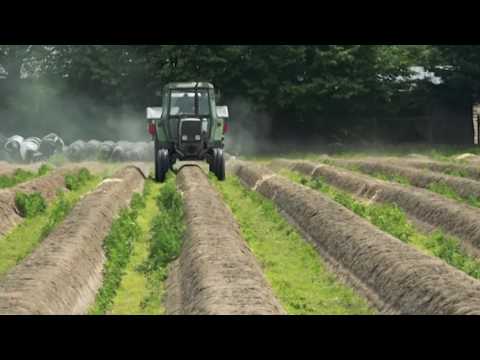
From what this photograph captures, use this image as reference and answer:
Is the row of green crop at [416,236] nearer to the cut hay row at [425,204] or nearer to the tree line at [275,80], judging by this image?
the cut hay row at [425,204]

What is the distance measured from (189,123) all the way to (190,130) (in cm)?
21

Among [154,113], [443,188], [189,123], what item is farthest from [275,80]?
[443,188]

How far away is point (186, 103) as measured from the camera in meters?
26.3

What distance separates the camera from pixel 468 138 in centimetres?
4447

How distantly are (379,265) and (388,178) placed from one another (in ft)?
49.1

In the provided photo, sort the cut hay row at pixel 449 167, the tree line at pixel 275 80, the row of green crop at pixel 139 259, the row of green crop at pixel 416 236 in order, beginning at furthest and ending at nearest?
1. the tree line at pixel 275 80
2. the cut hay row at pixel 449 167
3. the row of green crop at pixel 416 236
4. the row of green crop at pixel 139 259

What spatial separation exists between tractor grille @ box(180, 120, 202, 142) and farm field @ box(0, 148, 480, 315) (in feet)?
6.39

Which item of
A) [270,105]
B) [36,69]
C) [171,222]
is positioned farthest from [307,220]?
[36,69]

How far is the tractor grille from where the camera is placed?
25891mm

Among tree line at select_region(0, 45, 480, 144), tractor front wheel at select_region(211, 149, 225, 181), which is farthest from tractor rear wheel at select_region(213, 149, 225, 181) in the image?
tree line at select_region(0, 45, 480, 144)

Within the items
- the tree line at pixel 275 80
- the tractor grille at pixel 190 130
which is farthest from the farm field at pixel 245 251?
the tree line at pixel 275 80

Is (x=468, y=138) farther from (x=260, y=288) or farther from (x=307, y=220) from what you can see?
(x=260, y=288)

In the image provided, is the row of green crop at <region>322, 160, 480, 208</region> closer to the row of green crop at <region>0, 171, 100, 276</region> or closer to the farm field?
the farm field

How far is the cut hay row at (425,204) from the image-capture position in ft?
50.8
